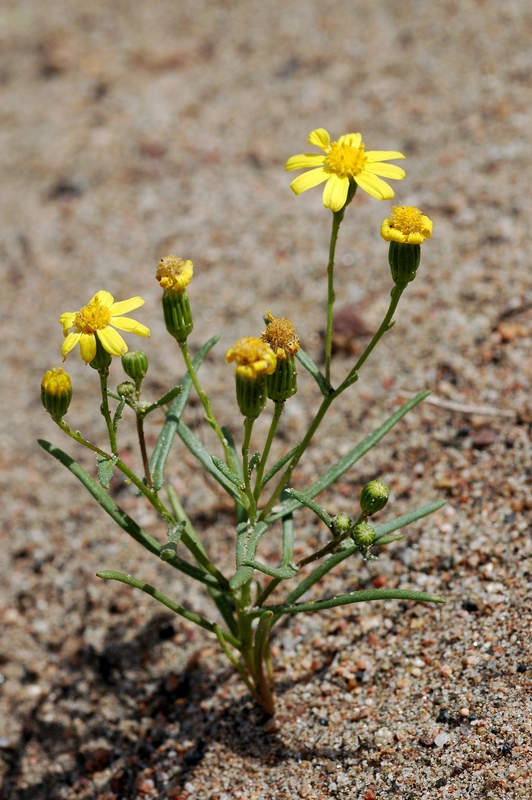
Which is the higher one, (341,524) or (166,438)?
(166,438)

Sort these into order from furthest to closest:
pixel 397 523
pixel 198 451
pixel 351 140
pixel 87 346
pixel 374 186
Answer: pixel 198 451 < pixel 397 523 < pixel 351 140 < pixel 374 186 < pixel 87 346

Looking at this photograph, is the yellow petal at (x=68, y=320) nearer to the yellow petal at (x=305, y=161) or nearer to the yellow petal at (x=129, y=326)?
the yellow petal at (x=129, y=326)

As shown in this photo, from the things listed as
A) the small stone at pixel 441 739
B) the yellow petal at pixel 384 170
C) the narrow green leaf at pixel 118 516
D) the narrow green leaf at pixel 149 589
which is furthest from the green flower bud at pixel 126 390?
the small stone at pixel 441 739

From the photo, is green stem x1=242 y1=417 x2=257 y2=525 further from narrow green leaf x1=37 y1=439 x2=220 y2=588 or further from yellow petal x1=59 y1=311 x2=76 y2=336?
yellow petal x1=59 y1=311 x2=76 y2=336

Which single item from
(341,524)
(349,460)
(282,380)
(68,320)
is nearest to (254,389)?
(282,380)

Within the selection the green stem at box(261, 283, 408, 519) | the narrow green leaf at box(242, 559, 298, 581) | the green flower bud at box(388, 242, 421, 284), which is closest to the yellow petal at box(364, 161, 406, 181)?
the green flower bud at box(388, 242, 421, 284)

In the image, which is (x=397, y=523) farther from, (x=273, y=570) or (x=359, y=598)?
(x=273, y=570)

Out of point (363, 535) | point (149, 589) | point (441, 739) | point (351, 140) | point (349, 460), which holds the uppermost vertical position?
point (351, 140)

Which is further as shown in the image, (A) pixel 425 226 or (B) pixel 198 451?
(B) pixel 198 451
